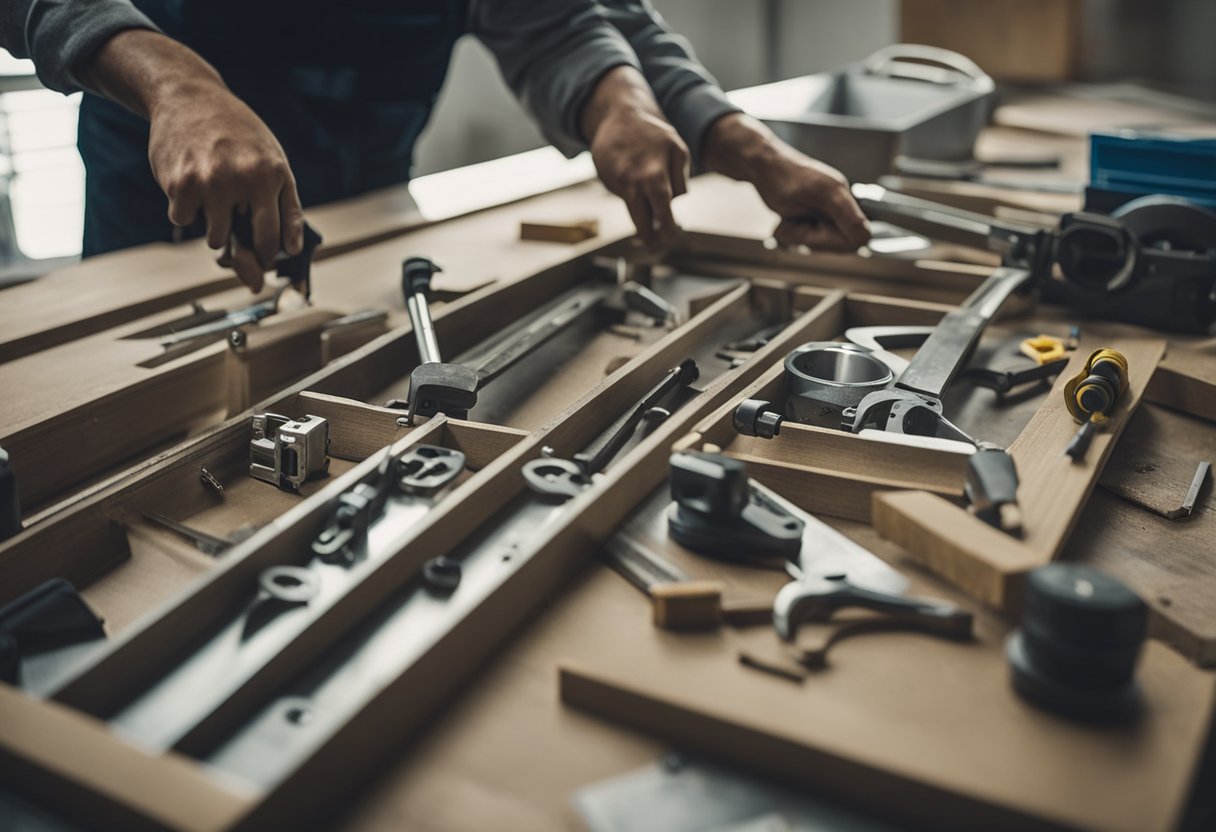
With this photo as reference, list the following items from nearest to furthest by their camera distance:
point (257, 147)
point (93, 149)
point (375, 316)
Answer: point (257, 147) → point (375, 316) → point (93, 149)

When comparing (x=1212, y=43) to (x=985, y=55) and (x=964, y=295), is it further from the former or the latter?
(x=964, y=295)

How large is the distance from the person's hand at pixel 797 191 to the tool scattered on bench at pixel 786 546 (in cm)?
87

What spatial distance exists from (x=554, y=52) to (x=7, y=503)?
1.45 meters

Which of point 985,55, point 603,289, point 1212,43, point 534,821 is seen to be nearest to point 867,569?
point 534,821

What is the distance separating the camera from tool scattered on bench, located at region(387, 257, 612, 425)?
1227 millimetres

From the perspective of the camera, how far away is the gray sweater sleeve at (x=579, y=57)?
2.02 m

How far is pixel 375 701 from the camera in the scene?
729 mm

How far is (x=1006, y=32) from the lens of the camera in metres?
3.84

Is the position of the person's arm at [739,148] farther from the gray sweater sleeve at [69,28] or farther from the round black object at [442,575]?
the round black object at [442,575]

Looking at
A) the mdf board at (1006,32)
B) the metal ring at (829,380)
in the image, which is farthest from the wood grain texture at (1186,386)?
the mdf board at (1006,32)

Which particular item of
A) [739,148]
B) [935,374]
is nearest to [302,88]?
[739,148]

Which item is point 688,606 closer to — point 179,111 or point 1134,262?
point 179,111

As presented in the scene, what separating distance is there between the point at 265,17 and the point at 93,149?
47cm

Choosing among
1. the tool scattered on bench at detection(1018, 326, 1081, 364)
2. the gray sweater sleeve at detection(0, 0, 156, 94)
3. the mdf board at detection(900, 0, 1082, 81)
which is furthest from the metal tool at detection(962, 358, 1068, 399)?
the mdf board at detection(900, 0, 1082, 81)
